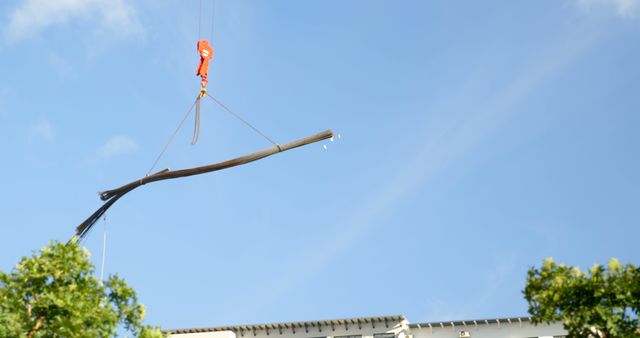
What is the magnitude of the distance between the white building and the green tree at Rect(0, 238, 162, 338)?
1929cm

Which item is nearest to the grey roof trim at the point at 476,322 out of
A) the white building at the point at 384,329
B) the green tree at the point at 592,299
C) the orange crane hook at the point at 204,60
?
the white building at the point at 384,329

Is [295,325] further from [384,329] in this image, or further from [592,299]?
[592,299]

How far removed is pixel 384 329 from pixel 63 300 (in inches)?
973

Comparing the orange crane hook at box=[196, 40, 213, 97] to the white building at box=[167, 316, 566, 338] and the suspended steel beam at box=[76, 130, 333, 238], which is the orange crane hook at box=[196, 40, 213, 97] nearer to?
the suspended steel beam at box=[76, 130, 333, 238]

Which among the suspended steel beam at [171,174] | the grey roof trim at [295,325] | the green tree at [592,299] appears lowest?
the green tree at [592,299]

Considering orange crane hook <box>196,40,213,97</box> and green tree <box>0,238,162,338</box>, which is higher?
orange crane hook <box>196,40,213,97</box>

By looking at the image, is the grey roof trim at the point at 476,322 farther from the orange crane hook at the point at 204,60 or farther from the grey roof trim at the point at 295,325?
the orange crane hook at the point at 204,60

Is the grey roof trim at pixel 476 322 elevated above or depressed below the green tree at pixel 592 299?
above

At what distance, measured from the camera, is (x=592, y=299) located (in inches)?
1257

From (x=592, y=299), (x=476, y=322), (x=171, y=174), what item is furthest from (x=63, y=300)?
(x=476, y=322)

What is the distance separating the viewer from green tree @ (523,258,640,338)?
3120cm

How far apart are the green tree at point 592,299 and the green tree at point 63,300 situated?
15024 mm

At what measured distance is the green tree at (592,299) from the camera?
102 ft

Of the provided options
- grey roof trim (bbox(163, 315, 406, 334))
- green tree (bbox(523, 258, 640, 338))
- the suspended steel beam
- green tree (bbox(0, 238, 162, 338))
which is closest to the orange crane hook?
the suspended steel beam
